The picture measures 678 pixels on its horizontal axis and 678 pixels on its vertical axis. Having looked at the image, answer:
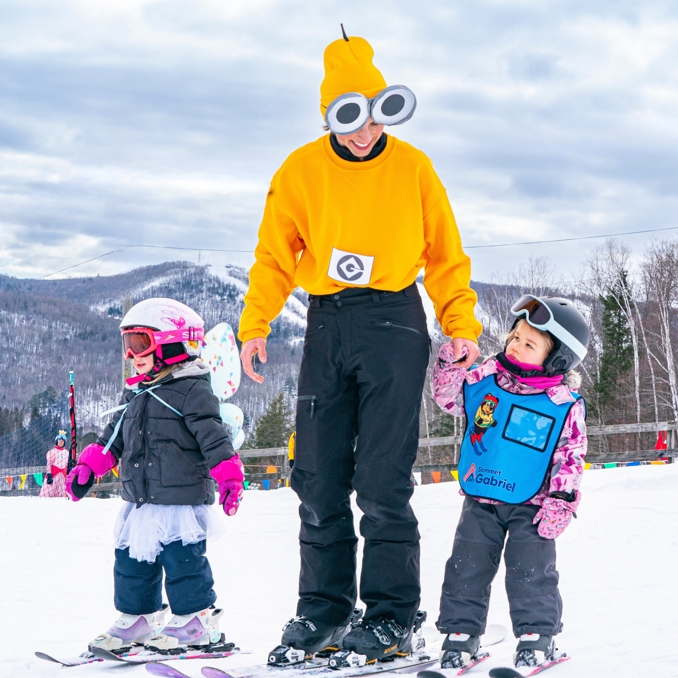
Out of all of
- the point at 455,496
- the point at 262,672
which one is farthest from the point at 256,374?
the point at 455,496

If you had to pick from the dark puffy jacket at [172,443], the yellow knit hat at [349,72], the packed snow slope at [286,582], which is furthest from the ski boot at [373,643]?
the yellow knit hat at [349,72]

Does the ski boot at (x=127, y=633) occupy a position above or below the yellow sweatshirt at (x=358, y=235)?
below

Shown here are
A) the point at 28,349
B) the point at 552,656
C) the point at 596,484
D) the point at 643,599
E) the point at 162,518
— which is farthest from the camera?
the point at 28,349

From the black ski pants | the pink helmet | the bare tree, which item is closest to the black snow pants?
the black ski pants

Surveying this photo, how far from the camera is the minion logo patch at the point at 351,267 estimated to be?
286cm

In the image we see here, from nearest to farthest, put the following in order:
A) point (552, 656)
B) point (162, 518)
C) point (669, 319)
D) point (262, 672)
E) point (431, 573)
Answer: point (262, 672) → point (552, 656) → point (162, 518) → point (431, 573) → point (669, 319)

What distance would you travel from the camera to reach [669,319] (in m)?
33.7

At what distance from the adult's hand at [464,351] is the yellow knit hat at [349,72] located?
901 millimetres

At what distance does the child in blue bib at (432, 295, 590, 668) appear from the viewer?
2.80 meters

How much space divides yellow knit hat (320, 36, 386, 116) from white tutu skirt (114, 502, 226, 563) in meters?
1.59

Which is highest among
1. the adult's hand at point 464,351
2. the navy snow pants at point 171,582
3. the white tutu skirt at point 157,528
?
the adult's hand at point 464,351

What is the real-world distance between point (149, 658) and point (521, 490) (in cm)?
144

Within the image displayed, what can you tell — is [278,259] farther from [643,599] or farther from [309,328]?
[643,599]

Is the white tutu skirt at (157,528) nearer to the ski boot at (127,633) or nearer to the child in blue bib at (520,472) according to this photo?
the ski boot at (127,633)
